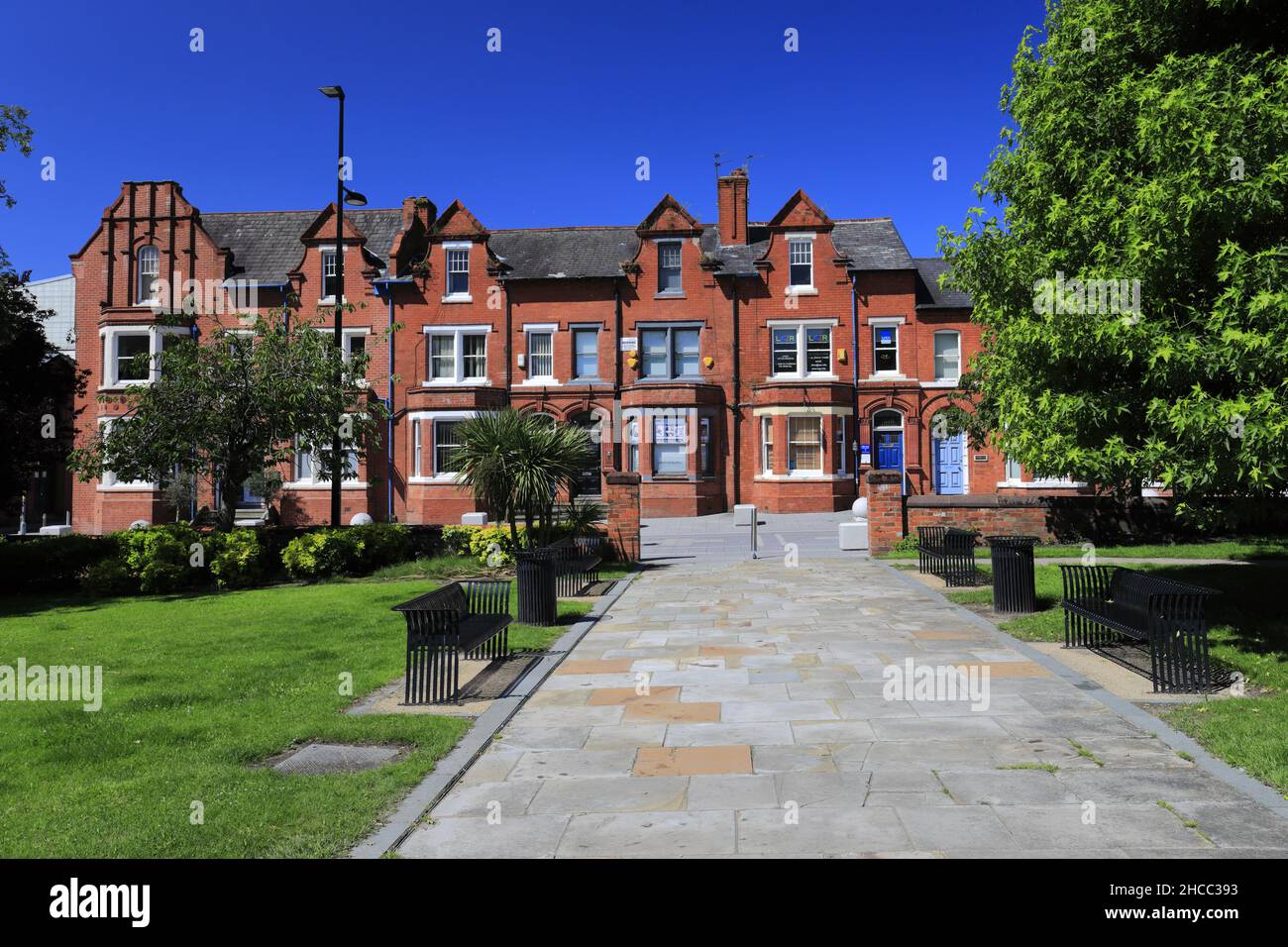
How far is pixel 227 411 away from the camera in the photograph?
1739 cm

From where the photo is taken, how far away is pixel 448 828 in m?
4.89

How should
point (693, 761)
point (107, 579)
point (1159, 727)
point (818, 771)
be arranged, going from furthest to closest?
1. point (107, 579)
2. point (1159, 727)
3. point (693, 761)
4. point (818, 771)

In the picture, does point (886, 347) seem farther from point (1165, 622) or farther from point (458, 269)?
point (1165, 622)

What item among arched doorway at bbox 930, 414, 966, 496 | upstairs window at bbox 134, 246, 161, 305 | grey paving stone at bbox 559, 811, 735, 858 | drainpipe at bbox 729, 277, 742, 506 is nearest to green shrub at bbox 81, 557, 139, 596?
grey paving stone at bbox 559, 811, 735, 858

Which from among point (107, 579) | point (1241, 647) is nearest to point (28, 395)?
point (107, 579)

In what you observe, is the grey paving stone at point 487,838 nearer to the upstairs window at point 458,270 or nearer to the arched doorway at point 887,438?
the arched doorway at point 887,438

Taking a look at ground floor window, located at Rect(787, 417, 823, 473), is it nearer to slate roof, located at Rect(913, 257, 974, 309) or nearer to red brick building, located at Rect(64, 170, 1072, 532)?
red brick building, located at Rect(64, 170, 1072, 532)

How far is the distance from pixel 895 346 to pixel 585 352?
11770mm

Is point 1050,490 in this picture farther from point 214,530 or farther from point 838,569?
point 214,530

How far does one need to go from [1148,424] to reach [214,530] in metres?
16.6

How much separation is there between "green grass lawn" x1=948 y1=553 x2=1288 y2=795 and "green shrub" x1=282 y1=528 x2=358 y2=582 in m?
11.7

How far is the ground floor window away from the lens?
103ft

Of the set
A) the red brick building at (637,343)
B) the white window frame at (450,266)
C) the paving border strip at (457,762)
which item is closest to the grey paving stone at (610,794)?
the paving border strip at (457,762)

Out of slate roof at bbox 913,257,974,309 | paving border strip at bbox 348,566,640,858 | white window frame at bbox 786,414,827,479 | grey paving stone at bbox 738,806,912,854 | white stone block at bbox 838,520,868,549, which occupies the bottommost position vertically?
paving border strip at bbox 348,566,640,858
